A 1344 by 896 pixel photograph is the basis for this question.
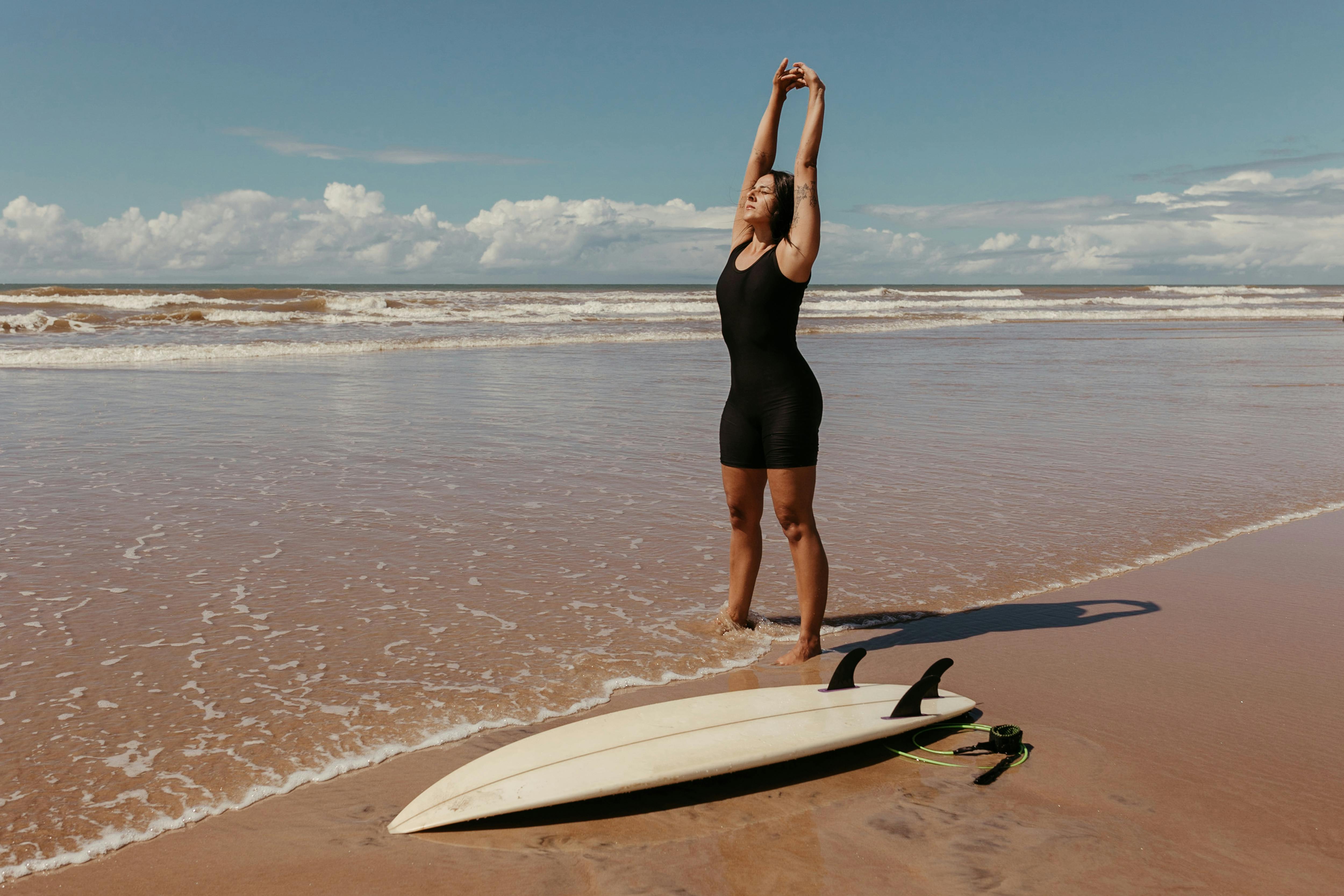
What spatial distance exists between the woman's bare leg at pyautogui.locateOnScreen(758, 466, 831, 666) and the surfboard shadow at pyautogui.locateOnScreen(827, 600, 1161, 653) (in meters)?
0.24

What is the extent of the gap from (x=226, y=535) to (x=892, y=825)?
427cm

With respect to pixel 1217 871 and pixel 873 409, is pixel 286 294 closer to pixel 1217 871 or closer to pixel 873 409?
pixel 873 409

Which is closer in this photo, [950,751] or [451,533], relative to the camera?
[950,751]

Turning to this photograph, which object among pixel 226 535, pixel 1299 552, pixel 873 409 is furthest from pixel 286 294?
pixel 1299 552

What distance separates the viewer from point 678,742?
113 inches

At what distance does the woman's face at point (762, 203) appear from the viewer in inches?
148

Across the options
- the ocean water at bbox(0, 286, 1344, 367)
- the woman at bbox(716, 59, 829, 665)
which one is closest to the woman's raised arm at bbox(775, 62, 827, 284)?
the woman at bbox(716, 59, 829, 665)

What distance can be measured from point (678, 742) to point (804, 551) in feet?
4.12

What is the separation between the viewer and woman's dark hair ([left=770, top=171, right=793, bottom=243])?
3768 mm

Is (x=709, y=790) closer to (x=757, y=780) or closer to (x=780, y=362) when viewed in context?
(x=757, y=780)

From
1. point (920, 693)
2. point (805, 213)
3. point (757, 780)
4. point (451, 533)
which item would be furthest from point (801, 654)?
point (451, 533)

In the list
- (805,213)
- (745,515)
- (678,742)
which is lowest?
(678,742)

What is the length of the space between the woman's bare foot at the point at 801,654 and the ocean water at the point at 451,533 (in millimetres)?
169

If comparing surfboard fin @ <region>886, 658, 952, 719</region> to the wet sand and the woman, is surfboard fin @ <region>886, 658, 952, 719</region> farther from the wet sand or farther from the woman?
the woman
